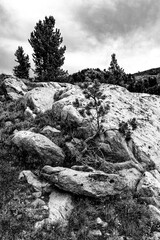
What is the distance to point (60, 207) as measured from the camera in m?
6.33

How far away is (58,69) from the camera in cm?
2998

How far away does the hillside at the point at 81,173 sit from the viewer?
575 centimetres

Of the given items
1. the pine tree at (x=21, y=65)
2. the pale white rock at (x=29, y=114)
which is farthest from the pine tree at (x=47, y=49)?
the pale white rock at (x=29, y=114)

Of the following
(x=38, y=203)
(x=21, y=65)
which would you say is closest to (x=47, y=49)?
(x=21, y=65)

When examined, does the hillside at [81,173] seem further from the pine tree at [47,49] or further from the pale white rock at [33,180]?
the pine tree at [47,49]

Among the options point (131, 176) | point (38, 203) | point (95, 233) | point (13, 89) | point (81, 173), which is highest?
point (13, 89)

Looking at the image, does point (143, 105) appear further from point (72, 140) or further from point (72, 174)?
point (72, 174)

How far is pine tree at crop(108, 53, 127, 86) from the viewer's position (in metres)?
23.2

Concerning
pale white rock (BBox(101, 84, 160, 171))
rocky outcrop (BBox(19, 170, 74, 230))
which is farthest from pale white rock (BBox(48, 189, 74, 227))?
pale white rock (BBox(101, 84, 160, 171))

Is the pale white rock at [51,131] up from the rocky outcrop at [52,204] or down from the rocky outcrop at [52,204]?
up

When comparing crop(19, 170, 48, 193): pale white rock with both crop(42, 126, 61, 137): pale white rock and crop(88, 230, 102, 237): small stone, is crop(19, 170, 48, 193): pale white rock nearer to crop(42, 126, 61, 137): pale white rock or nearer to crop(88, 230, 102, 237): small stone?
crop(88, 230, 102, 237): small stone

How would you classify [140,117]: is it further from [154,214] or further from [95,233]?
[95,233]

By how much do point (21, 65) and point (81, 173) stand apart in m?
32.3

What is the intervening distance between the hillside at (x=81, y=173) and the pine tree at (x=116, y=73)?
31.2ft
